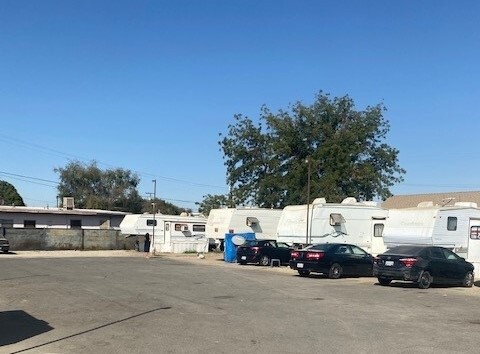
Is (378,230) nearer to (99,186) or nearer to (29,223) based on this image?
(29,223)

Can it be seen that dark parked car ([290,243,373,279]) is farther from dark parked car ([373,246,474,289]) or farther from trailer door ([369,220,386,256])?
trailer door ([369,220,386,256])

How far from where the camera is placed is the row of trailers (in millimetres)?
25266

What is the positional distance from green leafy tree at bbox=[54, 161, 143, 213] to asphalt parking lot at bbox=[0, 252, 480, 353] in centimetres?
7830

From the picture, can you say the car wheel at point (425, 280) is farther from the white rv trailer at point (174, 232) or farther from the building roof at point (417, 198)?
the building roof at point (417, 198)

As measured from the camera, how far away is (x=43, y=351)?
891cm

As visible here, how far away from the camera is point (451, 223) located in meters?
25.3

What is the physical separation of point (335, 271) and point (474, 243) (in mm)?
6055

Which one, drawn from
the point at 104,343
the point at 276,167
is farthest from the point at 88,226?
the point at 104,343

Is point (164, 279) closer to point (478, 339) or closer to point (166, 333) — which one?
point (166, 333)

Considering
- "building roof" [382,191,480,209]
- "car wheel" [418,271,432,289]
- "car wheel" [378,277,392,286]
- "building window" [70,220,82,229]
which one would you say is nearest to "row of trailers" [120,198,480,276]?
"car wheel" [378,277,392,286]

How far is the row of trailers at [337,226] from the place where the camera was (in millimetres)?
25266

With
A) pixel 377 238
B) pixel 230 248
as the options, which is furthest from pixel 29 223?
pixel 377 238

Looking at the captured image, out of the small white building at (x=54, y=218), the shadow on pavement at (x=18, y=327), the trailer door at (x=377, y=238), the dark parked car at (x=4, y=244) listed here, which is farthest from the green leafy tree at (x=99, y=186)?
the shadow on pavement at (x=18, y=327)

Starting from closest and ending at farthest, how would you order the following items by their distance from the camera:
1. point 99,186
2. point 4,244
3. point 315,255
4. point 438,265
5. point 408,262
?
point 408,262
point 438,265
point 315,255
point 4,244
point 99,186
